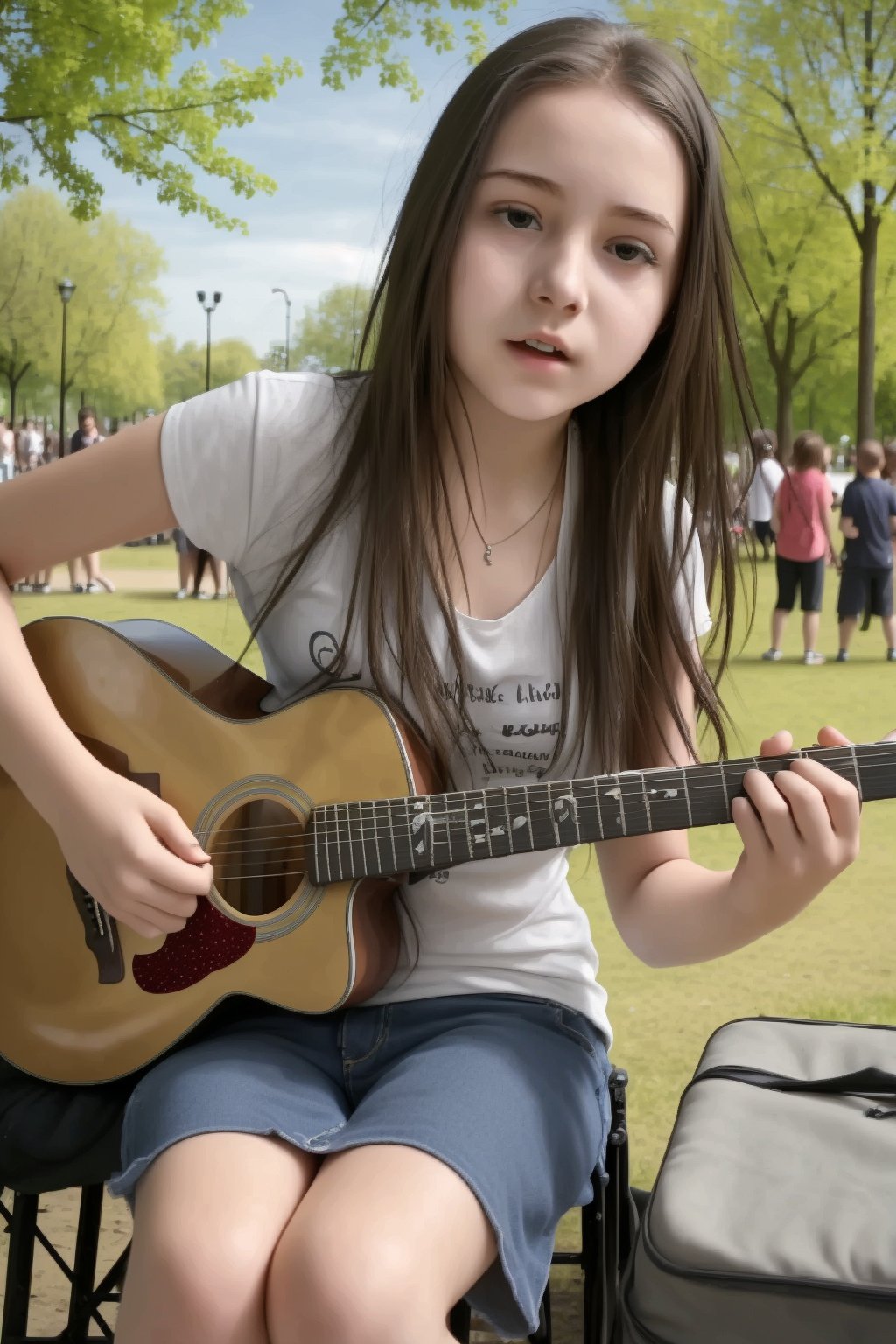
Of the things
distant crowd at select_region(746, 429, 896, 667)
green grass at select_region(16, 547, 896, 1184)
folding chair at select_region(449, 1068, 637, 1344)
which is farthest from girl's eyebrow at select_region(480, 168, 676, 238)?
distant crowd at select_region(746, 429, 896, 667)

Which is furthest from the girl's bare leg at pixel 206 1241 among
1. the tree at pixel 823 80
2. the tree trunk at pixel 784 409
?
the tree trunk at pixel 784 409

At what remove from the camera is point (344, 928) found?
1168 millimetres

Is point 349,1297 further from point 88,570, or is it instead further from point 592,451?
point 88,570

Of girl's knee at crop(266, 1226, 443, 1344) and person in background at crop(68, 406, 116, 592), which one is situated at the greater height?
person in background at crop(68, 406, 116, 592)

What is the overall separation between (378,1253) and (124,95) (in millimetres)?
9095

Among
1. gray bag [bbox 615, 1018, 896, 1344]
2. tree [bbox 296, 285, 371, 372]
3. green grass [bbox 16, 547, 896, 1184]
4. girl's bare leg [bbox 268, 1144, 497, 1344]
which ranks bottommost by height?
green grass [bbox 16, 547, 896, 1184]

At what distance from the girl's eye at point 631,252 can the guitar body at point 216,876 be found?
445 mm

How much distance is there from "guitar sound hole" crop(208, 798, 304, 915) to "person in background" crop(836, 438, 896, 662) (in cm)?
603

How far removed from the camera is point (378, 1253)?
899 millimetres

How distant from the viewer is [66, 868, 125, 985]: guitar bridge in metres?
1.24

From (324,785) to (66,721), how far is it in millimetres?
288

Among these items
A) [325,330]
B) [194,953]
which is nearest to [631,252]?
[194,953]

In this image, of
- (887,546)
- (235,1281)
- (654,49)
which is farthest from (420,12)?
(235,1281)

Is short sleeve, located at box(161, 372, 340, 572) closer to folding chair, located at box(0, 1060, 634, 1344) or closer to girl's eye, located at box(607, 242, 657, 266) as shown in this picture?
girl's eye, located at box(607, 242, 657, 266)
